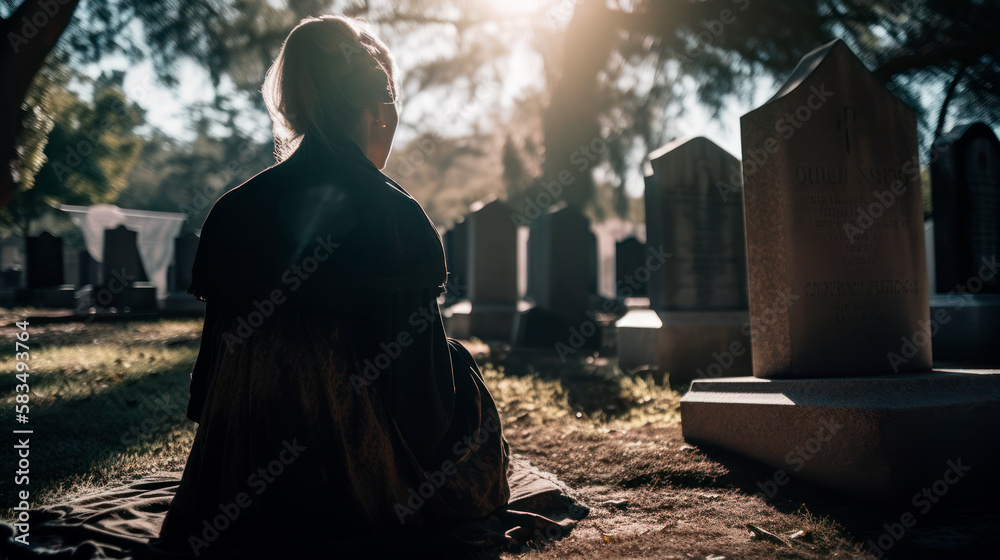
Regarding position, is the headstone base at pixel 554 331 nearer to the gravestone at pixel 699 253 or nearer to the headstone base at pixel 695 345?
the gravestone at pixel 699 253

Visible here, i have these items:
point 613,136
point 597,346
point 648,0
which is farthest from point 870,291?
point 613,136

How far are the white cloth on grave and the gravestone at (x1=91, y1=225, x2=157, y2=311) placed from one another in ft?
2.13

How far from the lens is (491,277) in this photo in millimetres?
9398

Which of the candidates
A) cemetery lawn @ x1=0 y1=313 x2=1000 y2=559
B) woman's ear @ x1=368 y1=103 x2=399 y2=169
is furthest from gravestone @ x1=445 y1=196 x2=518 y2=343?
woman's ear @ x1=368 y1=103 x2=399 y2=169

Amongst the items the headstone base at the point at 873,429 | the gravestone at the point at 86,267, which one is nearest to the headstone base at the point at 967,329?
the headstone base at the point at 873,429

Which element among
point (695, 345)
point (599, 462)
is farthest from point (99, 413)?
point (695, 345)

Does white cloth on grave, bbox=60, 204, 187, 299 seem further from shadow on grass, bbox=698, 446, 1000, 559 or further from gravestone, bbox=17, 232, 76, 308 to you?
shadow on grass, bbox=698, 446, 1000, 559

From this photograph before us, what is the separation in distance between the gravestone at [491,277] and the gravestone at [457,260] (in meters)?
1.53

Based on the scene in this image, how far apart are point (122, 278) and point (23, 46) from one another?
758 cm

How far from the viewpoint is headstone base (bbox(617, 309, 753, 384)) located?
5.67 m

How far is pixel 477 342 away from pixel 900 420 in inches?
259

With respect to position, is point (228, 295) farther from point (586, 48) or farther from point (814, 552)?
point (586, 48)

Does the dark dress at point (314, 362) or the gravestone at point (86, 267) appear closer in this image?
the dark dress at point (314, 362)

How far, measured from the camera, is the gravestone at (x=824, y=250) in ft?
9.80
